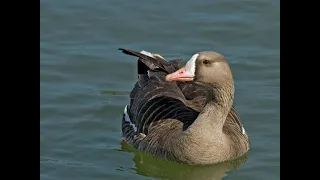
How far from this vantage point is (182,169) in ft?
27.1

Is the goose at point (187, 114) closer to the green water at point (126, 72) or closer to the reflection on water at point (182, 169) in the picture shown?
the reflection on water at point (182, 169)

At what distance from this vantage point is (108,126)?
9.38m

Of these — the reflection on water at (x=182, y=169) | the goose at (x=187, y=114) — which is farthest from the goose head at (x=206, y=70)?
A: the reflection on water at (x=182, y=169)

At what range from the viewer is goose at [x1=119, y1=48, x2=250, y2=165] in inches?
312

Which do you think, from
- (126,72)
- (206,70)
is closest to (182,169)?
(206,70)

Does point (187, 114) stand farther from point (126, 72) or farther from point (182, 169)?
point (126, 72)

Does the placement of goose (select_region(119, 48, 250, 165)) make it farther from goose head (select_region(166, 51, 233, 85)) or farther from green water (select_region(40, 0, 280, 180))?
green water (select_region(40, 0, 280, 180))

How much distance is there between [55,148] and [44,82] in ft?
6.04

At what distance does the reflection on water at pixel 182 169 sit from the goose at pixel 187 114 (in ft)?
0.24

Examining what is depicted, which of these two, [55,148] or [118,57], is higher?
[118,57]

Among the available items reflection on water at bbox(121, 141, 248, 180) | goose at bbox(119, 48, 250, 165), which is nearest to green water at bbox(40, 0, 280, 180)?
reflection on water at bbox(121, 141, 248, 180)

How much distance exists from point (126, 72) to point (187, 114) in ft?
7.72
